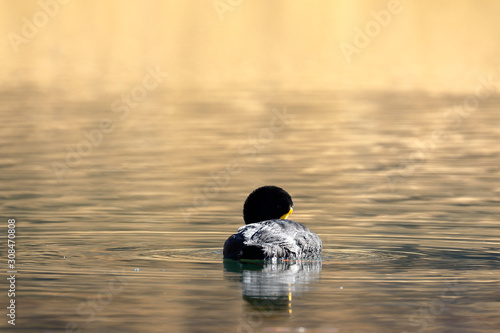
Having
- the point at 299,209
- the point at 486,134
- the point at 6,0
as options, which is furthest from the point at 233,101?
the point at 6,0

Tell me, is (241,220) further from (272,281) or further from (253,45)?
(253,45)

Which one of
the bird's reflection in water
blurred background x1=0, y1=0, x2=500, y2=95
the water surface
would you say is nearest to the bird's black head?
the water surface

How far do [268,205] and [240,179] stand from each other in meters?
7.68

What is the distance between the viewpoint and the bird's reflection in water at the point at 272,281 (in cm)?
985

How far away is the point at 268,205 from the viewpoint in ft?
42.5

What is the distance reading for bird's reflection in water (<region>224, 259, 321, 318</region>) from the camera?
32.3ft

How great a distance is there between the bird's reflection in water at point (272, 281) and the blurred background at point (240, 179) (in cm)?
6

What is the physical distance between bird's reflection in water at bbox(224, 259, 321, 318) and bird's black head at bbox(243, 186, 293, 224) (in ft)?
3.02

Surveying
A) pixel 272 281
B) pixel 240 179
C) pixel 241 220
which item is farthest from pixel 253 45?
pixel 272 281

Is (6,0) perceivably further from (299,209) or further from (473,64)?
(299,209)

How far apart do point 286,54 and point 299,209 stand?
4518cm

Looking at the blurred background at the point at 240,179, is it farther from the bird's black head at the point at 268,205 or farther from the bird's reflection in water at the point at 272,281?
the bird's black head at the point at 268,205

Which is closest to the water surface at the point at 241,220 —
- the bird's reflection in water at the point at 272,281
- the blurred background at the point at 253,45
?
the bird's reflection in water at the point at 272,281

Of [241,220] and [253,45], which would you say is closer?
[241,220]
